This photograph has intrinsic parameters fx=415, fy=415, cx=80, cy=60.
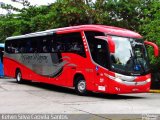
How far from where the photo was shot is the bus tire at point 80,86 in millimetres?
18344

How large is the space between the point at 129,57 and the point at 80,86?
111 inches

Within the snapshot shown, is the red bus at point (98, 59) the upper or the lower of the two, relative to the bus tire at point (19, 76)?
upper

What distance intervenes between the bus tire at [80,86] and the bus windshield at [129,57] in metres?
2.19

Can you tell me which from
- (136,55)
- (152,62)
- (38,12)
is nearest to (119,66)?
(136,55)

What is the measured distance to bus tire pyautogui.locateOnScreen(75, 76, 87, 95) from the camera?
1834 centimetres

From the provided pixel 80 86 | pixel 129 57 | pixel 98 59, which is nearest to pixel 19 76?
pixel 80 86

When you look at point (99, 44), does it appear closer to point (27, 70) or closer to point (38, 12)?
point (27, 70)

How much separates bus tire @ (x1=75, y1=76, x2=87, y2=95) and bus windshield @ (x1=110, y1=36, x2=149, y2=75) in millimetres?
2193

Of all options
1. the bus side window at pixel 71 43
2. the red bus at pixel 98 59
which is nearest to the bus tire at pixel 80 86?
the red bus at pixel 98 59

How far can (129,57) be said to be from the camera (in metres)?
17.2

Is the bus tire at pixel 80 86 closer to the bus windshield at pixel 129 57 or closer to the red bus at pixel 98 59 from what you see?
the red bus at pixel 98 59

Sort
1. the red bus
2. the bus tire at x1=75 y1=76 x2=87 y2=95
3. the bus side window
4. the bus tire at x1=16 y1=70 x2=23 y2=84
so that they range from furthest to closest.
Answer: the bus tire at x1=16 y1=70 x2=23 y2=84
the bus side window
the bus tire at x1=75 y1=76 x2=87 y2=95
the red bus

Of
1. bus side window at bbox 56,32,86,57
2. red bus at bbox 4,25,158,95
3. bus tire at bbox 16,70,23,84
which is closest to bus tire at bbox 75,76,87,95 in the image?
red bus at bbox 4,25,158,95

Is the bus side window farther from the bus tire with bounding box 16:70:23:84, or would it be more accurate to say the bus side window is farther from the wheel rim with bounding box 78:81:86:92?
the bus tire with bounding box 16:70:23:84
